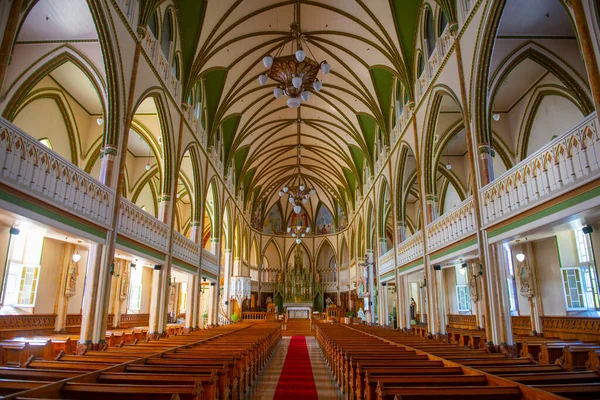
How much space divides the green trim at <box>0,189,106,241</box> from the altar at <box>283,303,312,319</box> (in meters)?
25.6

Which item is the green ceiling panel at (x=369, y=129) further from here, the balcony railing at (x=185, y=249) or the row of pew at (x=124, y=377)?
the row of pew at (x=124, y=377)

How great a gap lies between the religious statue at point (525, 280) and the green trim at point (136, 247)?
1420cm

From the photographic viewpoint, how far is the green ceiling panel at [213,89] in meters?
18.8

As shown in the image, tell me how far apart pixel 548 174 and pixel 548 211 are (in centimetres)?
74

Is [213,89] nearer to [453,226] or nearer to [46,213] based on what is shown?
[46,213]

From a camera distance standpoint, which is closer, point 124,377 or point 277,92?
point 124,377

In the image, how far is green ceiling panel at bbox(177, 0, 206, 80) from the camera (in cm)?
1451

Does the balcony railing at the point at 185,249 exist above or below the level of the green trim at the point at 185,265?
above

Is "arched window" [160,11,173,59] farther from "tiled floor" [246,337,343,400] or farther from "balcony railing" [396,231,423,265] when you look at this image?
"balcony railing" [396,231,423,265]

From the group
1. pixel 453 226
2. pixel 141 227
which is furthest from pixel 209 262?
pixel 453 226

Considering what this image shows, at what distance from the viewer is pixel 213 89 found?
19219mm

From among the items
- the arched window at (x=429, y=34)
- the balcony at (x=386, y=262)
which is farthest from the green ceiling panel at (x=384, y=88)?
the balcony at (x=386, y=262)

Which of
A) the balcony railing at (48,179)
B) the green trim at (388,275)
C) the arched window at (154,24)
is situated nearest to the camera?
the balcony railing at (48,179)

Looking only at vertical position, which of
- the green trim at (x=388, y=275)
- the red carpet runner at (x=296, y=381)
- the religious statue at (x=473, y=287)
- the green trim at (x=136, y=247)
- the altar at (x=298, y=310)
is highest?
the green trim at (x=136, y=247)
